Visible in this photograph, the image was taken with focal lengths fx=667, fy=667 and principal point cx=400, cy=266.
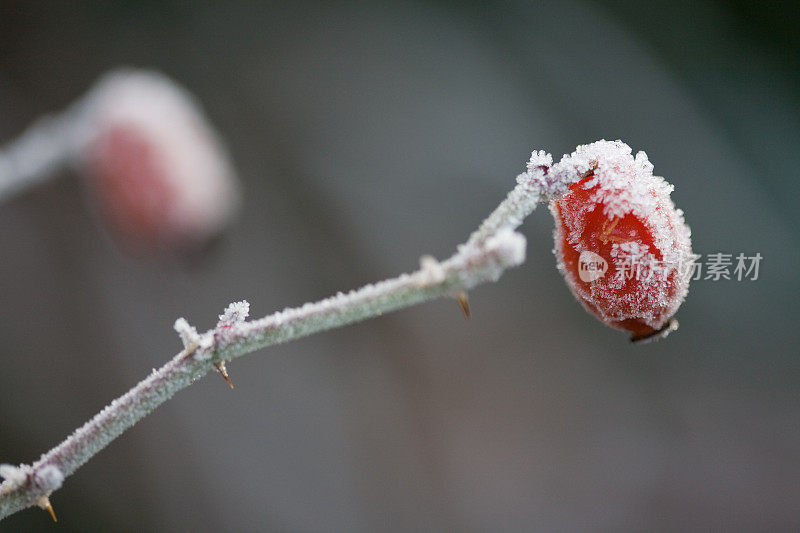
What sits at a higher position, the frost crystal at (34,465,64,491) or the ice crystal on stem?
the ice crystal on stem

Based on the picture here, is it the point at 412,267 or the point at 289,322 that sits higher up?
the point at 412,267

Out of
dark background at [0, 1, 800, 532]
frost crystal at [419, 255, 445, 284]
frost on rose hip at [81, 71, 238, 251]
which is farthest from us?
dark background at [0, 1, 800, 532]

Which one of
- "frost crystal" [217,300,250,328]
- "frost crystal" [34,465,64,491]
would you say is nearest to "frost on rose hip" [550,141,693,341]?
"frost crystal" [217,300,250,328]

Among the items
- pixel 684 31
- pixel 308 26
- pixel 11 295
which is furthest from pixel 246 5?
pixel 684 31

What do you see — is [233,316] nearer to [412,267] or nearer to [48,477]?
[48,477]

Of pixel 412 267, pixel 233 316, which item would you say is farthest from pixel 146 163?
pixel 412 267

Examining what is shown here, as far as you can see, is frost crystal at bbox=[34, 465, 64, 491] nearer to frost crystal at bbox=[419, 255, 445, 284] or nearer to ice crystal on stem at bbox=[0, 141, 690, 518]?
ice crystal on stem at bbox=[0, 141, 690, 518]
